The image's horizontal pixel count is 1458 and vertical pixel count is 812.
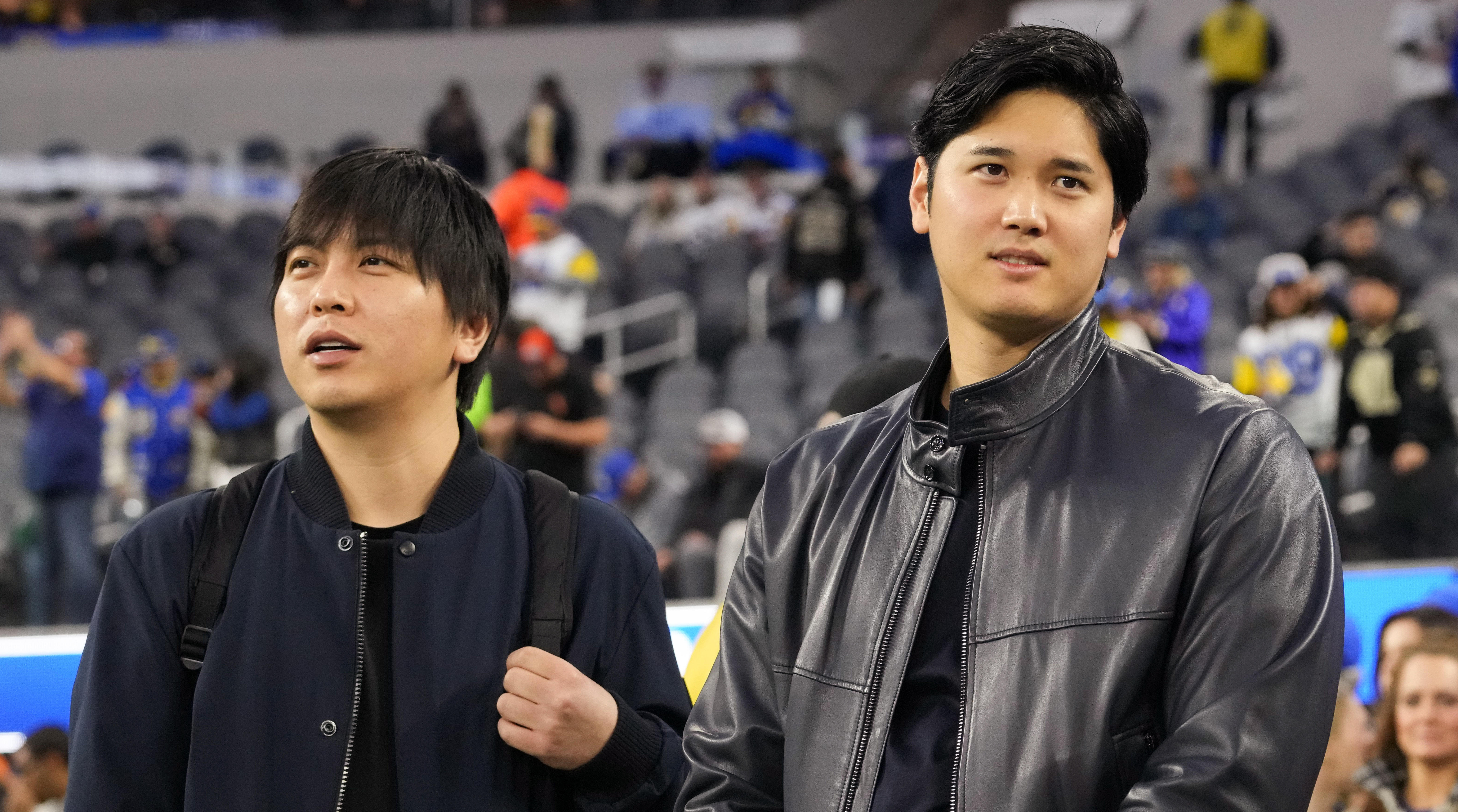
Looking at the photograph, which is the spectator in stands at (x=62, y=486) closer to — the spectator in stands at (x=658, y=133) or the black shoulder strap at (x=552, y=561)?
the black shoulder strap at (x=552, y=561)

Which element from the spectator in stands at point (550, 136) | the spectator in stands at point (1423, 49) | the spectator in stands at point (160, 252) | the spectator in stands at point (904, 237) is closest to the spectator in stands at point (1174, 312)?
the spectator in stands at point (904, 237)

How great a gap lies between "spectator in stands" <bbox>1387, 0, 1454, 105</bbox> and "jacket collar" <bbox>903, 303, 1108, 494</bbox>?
12594 millimetres

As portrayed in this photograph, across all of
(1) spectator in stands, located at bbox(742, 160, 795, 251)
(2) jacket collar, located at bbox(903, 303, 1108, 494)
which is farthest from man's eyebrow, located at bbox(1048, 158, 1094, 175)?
(1) spectator in stands, located at bbox(742, 160, 795, 251)

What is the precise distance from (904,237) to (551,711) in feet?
28.8

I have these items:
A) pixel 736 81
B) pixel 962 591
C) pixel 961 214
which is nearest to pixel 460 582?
pixel 962 591

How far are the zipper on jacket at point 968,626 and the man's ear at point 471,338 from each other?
70 cm

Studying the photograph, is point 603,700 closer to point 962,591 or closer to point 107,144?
point 962,591

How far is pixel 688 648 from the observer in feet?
12.1

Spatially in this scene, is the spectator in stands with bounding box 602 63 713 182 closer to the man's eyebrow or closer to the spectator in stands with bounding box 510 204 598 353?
the spectator in stands with bounding box 510 204 598 353

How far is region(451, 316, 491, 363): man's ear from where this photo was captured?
78.7 inches

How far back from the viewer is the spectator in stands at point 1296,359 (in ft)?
23.1

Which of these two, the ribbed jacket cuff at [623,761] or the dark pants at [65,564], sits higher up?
the ribbed jacket cuff at [623,761]

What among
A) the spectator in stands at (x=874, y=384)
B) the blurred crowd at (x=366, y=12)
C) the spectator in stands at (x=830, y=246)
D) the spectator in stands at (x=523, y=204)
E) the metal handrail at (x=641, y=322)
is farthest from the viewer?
the blurred crowd at (x=366, y=12)

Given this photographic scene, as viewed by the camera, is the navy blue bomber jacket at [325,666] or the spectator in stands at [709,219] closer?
the navy blue bomber jacket at [325,666]
